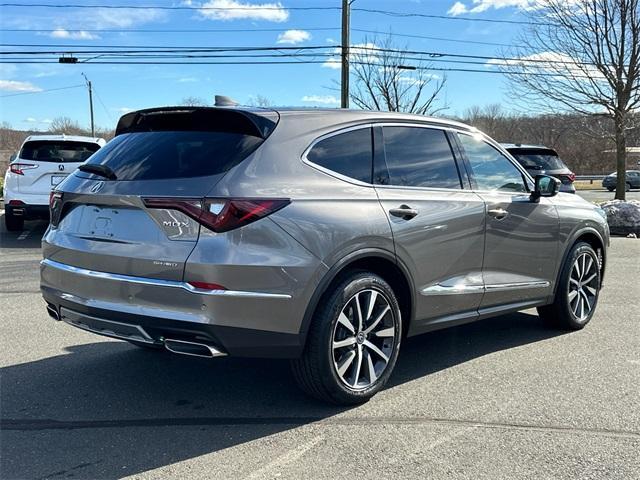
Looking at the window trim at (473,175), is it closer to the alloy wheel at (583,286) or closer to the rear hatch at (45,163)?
the alloy wheel at (583,286)

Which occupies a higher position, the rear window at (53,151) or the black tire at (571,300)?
the rear window at (53,151)

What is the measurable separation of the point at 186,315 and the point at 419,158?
80.1 inches

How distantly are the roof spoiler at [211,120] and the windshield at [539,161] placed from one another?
9.85m

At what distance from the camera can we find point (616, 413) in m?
3.64

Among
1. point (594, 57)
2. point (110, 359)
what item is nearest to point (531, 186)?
point (110, 359)

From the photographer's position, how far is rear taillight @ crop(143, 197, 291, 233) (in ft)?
10.1

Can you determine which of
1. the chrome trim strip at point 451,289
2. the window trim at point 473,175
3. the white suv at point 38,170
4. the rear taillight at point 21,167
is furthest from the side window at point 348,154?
the rear taillight at point 21,167

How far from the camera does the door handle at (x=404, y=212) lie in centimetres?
378

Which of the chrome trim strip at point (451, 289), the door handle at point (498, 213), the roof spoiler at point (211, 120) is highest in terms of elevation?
the roof spoiler at point (211, 120)

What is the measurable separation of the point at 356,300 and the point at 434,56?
919 inches

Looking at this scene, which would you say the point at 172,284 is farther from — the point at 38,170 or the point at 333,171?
the point at 38,170

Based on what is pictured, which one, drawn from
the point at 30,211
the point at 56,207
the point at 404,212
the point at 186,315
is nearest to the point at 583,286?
the point at 404,212

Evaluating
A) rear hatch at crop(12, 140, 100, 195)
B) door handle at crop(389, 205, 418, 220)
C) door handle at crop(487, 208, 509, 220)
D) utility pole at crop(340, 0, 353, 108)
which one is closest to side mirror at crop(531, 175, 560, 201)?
door handle at crop(487, 208, 509, 220)

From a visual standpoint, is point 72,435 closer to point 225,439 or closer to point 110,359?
point 225,439
